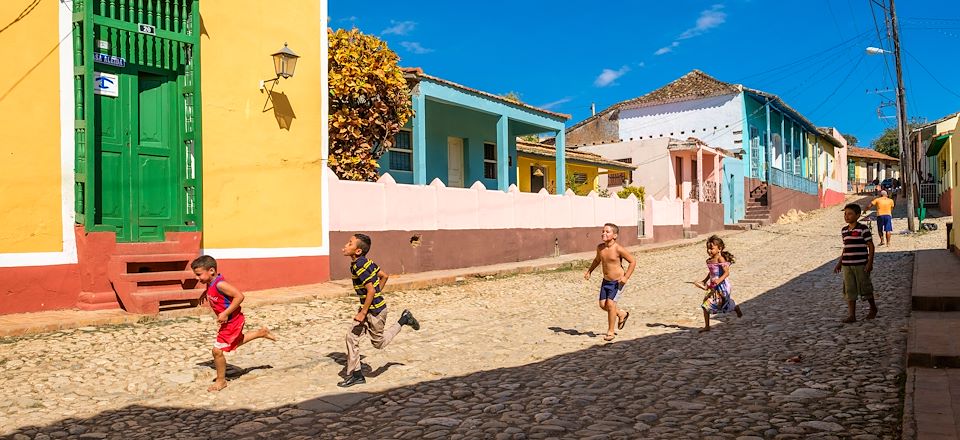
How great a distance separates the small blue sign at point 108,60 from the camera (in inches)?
332

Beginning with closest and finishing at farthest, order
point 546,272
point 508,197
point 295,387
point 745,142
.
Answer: point 295,387, point 546,272, point 508,197, point 745,142

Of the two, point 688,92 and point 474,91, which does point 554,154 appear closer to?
point 474,91

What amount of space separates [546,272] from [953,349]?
32.5ft

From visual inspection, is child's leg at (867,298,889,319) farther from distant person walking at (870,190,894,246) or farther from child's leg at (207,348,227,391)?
distant person walking at (870,190,894,246)

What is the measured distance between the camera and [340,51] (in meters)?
13.0

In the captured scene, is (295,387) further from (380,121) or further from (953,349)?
(380,121)

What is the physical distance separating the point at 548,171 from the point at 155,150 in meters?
16.8

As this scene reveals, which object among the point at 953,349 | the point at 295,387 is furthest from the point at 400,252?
the point at 953,349

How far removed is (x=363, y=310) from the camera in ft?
18.0

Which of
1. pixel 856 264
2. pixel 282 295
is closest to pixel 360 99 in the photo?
pixel 282 295

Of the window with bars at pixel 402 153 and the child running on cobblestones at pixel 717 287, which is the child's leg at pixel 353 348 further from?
the window with bars at pixel 402 153

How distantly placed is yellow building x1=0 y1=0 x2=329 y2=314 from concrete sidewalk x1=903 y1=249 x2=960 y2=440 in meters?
7.41

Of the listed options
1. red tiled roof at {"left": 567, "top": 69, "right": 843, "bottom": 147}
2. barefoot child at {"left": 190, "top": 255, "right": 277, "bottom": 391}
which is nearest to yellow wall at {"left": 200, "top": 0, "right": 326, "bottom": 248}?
barefoot child at {"left": 190, "top": 255, "right": 277, "bottom": 391}

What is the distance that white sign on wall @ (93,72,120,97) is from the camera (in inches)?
335
